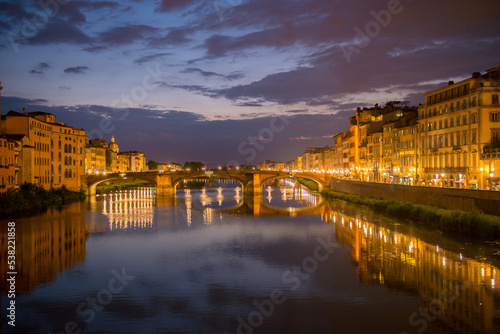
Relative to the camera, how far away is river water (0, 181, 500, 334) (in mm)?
13852

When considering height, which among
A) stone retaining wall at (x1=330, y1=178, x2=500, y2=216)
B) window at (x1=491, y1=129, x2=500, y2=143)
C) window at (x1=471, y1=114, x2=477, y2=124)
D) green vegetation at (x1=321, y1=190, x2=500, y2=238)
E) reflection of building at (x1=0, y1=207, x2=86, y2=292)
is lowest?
reflection of building at (x1=0, y1=207, x2=86, y2=292)

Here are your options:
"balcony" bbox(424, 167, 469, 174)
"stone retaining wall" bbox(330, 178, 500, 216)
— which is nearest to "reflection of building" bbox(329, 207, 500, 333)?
"stone retaining wall" bbox(330, 178, 500, 216)

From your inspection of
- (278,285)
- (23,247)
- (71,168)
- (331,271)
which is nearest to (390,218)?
(331,271)

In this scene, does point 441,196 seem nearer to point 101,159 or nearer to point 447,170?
point 447,170

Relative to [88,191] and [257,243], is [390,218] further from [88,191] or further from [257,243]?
[88,191]

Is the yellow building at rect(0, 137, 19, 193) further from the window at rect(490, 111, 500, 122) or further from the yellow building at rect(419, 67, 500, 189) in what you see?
the window at rect(490, 111, 500, 122)

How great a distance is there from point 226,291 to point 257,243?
407 inches

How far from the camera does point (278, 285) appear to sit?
17.9m

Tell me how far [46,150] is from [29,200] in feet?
38.3

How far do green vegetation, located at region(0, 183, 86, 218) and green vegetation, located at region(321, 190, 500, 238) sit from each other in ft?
99.1

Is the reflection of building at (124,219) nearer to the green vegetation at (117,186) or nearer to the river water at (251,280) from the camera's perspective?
the river water at (251,280)

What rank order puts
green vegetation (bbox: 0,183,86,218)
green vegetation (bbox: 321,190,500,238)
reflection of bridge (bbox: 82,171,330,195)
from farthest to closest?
1. reflection of bridge (bbox: 82,171,330,195)
2. green vegetation (bbox: 0,183,86,218)
3. green vegetation (bbox: 321,190,500,238)

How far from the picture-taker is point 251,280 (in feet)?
61.0

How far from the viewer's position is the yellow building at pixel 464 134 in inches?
1348
